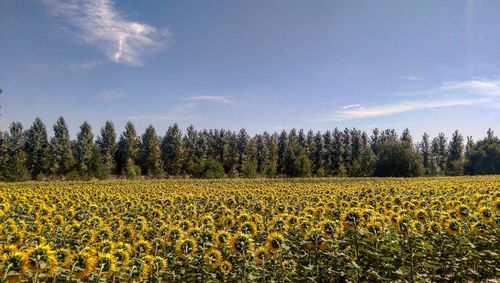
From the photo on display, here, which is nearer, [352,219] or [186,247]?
[186,247]

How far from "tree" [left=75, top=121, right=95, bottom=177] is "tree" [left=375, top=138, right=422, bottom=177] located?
64155 mm

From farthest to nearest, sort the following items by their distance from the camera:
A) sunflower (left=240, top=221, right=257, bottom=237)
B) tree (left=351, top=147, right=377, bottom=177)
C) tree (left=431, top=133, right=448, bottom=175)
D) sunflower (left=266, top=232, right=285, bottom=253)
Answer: tree (left=431, top=133, right=448, bottom=175) → tree (left=351, top=147, right=377, bottom=177) → sunflower (left=240, top=221, right=257, bottom=237) → sunflower (left=266, top=232, right=285, bottom=253)

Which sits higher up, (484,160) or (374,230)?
(484,160)

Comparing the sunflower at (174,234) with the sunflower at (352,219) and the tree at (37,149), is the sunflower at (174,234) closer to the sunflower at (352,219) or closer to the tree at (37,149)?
the sunflower at (352,219)

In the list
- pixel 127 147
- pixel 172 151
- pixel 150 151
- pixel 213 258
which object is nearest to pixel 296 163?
pixel 172 151

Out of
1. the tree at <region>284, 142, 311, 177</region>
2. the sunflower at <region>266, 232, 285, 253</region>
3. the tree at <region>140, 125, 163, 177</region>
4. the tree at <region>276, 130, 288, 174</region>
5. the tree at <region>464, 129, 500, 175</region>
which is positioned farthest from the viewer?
the tree at <region>276, 130, 288, 174</region>

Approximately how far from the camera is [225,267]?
7.91 m

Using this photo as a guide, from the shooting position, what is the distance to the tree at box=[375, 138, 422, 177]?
77688 mm

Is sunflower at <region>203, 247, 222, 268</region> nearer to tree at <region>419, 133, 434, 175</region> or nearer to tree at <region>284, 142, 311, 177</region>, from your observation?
tree at <region>284, 142, 311, 177</region>

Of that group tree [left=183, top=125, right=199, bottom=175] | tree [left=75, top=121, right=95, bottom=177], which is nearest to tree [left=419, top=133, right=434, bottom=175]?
tree [left=183, top=125, right=199, bottom=175]

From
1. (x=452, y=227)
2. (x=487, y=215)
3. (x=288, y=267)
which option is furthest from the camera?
(x=487, y=215)

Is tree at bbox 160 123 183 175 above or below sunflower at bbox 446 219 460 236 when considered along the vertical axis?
above

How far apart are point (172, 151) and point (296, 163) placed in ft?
110

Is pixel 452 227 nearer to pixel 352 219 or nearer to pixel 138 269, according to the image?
pixel 352 219
